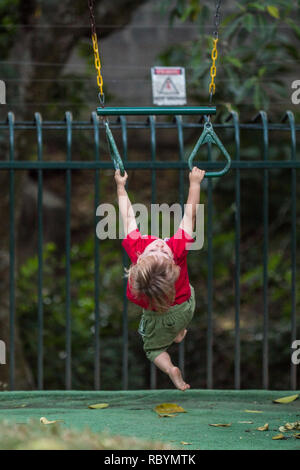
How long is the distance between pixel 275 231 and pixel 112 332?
1975 mm

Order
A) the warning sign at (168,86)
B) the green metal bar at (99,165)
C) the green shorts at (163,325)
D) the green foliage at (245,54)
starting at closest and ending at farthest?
the green shorts at (163,325), the green metal bar at (99,165), the warning sign at (168,86), the green foliage at (245,54)

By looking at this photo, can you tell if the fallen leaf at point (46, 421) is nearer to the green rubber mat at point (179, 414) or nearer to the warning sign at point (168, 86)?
the green rubber mat at point (179, 414)

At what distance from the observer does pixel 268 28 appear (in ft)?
16.8

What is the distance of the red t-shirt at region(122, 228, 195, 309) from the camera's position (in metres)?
3.15

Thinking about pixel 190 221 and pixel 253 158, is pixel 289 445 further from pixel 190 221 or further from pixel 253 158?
pixel 253 158

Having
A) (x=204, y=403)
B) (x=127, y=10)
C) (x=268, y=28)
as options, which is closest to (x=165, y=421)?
(x=204, y=403)

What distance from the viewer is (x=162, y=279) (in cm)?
299

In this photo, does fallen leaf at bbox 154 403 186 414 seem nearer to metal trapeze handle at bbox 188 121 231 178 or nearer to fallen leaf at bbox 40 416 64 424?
fallen leaf at bbox 40 416 64 424

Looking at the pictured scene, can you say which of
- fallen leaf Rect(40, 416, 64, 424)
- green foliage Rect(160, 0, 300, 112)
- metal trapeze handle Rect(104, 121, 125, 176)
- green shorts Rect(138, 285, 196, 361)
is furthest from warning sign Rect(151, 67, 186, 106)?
fallen leaf Rect(40, 416, 64, 424)

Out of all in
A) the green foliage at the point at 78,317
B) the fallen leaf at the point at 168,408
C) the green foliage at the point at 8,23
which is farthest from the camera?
the green foliage at the point at 78,317

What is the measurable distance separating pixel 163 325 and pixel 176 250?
13.9 inches

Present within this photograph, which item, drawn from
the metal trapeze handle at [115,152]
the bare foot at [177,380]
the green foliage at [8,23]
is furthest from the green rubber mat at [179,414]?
the green foliage at [8,23]

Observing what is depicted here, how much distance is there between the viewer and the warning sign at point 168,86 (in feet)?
14.8

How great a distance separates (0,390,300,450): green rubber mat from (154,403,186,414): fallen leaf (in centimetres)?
4
